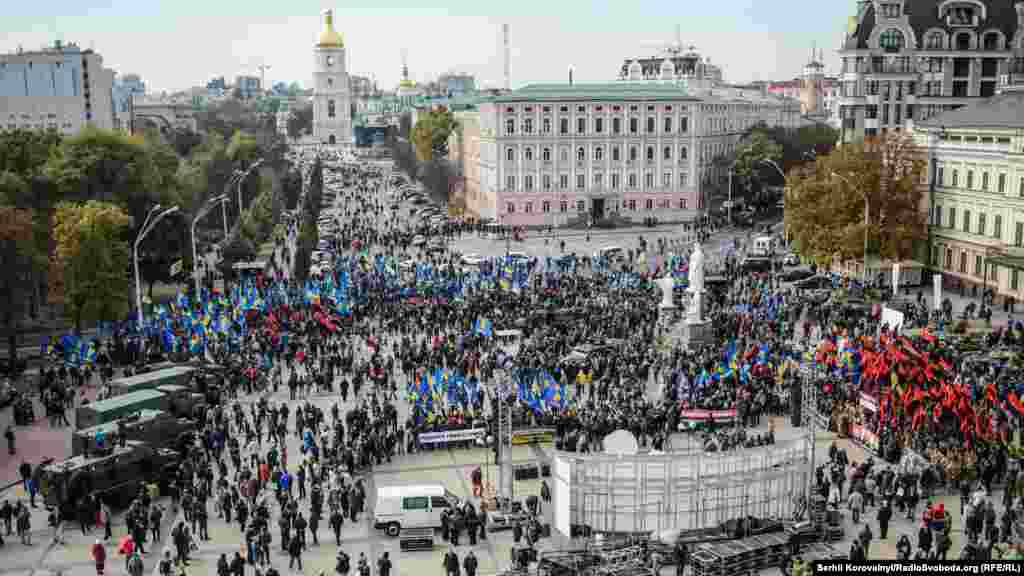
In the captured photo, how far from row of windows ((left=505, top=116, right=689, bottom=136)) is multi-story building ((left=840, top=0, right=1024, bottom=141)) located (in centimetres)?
1428

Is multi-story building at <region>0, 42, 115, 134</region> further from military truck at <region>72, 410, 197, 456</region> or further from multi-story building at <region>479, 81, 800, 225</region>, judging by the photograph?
military truck at <region>72, 410, 197, 456</region>

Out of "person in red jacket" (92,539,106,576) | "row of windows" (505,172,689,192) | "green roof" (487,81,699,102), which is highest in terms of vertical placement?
"green roof" (487,81,699,102)

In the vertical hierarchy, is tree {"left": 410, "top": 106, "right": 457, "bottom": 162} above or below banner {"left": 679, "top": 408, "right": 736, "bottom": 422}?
above

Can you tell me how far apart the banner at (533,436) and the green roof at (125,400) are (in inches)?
460

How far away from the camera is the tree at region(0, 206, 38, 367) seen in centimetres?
4088

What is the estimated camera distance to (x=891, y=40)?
77.9 meters

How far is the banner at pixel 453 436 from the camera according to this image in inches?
1206

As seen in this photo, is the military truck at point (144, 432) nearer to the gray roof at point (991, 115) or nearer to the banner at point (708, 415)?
the banner at point (708, 415)

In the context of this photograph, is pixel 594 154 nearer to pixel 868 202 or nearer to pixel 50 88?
pixel 868 202

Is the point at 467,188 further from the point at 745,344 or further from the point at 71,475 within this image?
the point at 71,475

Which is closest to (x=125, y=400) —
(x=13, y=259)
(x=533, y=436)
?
(x=533, y=436)

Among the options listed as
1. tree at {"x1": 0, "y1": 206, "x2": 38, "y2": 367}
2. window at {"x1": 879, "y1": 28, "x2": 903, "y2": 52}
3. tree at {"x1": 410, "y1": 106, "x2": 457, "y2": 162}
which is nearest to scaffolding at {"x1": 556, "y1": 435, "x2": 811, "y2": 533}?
tree at {"x1": 0, "y1": 206, "x2": 38, "y2": 367}

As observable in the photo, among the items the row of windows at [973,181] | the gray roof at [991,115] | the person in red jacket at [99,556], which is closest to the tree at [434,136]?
the gray roof at [991,115]

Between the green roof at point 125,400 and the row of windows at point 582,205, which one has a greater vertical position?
the row of windows at point 582,205
